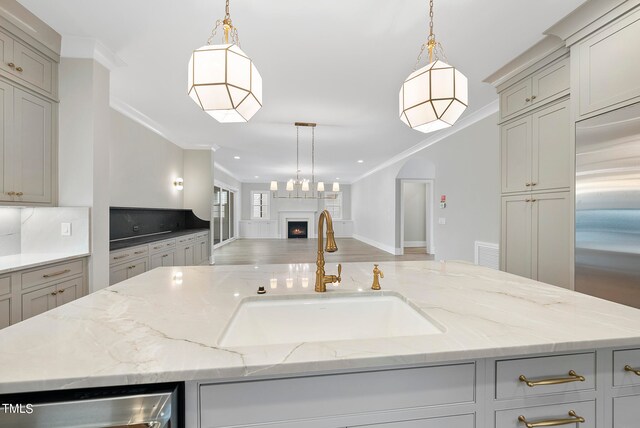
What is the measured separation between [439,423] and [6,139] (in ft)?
10.8

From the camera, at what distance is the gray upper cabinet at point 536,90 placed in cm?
229

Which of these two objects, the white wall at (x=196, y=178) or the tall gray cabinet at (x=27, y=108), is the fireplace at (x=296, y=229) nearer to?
the white wall at (x=196, y=178)

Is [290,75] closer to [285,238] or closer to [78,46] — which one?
[78,46]

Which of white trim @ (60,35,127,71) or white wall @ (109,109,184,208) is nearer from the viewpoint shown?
white trim @ (60,35,127,71)

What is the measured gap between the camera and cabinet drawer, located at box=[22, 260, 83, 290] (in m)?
1.97

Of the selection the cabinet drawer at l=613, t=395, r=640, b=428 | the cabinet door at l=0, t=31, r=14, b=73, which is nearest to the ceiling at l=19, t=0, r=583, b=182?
the cabinet door at l=0, t=31, r=14, b=73

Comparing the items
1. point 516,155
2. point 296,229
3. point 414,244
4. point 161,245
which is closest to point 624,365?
point 516,155

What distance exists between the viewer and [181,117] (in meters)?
4.37

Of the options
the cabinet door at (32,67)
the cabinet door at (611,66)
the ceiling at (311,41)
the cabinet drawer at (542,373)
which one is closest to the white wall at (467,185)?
the ceiling at (311,41)

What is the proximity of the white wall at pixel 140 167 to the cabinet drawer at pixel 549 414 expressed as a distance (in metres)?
4.50

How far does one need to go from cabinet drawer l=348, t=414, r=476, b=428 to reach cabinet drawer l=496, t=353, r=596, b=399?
0.11m

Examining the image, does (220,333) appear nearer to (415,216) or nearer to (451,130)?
(451,130)

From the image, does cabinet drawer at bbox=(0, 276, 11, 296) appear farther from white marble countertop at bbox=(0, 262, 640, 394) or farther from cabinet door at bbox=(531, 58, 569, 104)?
cabinet door at bbox=(531, 58, 569, 104)

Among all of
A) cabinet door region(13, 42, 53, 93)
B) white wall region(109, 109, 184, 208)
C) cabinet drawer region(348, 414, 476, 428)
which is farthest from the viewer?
white wall region(109, 109, 184, 208)
